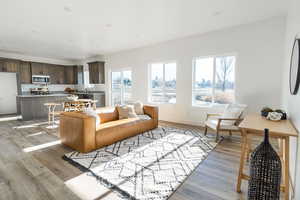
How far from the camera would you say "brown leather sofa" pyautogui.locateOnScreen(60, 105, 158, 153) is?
2.77 m

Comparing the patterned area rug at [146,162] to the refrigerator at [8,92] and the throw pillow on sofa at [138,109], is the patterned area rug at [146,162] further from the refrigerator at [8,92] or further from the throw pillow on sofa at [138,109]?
the refrigerator at [8,92]

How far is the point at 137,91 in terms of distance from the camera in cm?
616

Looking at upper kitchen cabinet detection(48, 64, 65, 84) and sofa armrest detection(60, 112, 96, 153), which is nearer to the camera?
sofa armrest detection(60, 112, 96, 153)

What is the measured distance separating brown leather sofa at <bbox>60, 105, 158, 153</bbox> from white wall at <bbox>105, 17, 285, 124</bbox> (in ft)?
6.20

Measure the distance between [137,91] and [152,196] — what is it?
4.69m

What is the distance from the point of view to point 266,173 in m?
1.41

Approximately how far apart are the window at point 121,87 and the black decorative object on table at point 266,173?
5.49 meters

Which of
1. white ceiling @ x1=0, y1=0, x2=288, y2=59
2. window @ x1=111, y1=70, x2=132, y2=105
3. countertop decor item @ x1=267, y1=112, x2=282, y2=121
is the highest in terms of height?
white ceiling @ x1=0, y1=0, x2=288, y2=59

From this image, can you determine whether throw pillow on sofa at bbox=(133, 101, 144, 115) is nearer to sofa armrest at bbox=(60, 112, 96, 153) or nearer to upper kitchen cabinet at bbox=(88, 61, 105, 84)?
sofa armrest at bbox=(60, 112, 96, 153)

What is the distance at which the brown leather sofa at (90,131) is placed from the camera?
277 cm

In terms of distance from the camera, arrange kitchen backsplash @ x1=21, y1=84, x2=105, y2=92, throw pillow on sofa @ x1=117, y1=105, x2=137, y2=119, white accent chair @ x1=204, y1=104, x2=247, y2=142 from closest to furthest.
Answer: white accent chair @ x1=204, y1=104, x2=247, y2=142 → throw pillow on sofa @ x1=117, y1=105, x2=137, y2=119 → kitchen backsplash @ x1=21, y1=84, x2=105, y2=92

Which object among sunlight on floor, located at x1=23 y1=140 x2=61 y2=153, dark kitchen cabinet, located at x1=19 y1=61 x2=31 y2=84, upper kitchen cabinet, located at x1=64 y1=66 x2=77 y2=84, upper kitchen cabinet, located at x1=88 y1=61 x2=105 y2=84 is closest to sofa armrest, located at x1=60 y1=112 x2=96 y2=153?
sunlight on floor, located at x1=23 y1=140 x2=61 y2=153

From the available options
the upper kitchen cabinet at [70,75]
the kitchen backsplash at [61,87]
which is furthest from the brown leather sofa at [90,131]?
the upper kitchen cabinet at [70,75]

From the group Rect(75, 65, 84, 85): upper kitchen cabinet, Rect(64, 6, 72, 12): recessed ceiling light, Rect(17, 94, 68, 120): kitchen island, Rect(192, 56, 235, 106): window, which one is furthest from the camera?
Rect(75, 65, 84, 85): upper kitchen cabinet
